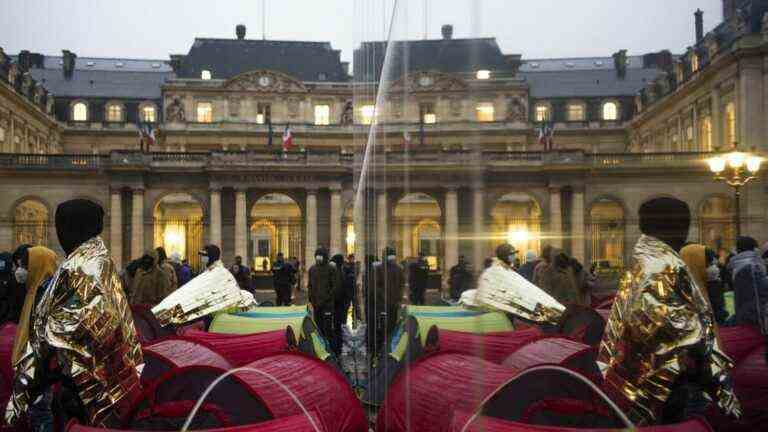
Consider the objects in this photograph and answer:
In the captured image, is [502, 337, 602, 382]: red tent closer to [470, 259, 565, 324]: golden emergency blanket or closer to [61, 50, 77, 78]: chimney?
[470, 259, 565, 324]: golden emergency blanket

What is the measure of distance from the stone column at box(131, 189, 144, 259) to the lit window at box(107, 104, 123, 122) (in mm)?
28362

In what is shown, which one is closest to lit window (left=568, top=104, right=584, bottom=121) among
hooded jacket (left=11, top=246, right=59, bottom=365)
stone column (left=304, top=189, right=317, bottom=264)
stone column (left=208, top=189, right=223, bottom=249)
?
stone column (left=304, top=189, right=317, bottom=264)

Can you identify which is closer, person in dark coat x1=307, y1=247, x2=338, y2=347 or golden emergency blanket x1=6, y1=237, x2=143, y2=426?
golden emergency blanket x1=6, y1=237, x2=143, y2=426

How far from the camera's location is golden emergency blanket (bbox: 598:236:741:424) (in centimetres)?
404

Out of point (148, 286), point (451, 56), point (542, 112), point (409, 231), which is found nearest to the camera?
point (451, 56)

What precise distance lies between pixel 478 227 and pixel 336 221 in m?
40.2

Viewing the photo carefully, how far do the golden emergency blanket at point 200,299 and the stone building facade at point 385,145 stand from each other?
6.92 feet

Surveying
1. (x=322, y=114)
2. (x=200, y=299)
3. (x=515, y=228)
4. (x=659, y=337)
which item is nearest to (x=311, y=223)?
(x=322, y=114)

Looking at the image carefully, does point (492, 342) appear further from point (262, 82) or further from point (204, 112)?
point (204, 112)

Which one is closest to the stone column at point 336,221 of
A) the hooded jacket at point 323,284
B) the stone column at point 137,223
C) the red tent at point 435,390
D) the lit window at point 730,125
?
the stone column at point 137,223

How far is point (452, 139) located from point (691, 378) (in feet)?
8.12

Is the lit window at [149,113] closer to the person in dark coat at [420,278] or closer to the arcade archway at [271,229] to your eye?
the arcade archway at [271,229]

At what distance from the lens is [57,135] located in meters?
64.7

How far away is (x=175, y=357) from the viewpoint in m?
5.98
